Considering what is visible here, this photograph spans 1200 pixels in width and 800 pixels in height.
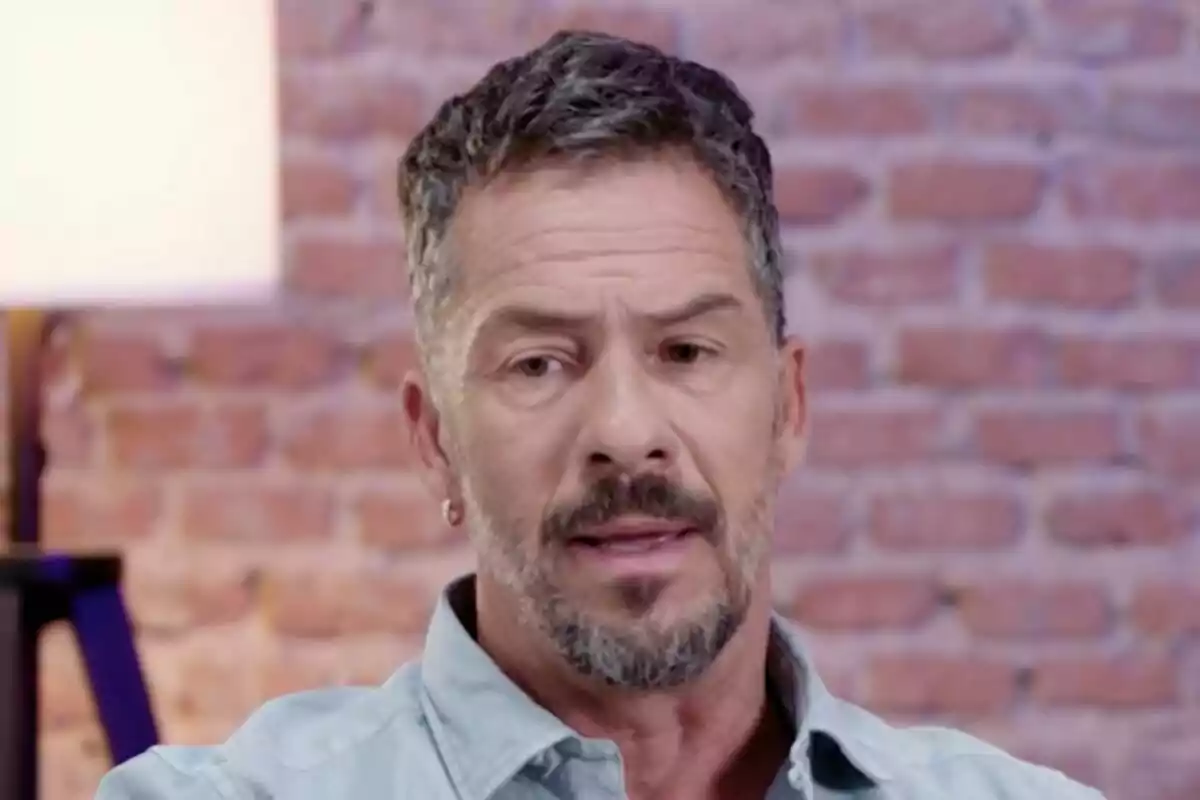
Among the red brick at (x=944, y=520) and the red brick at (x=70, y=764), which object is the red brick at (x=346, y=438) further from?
the red brick at (x=944, y=520)

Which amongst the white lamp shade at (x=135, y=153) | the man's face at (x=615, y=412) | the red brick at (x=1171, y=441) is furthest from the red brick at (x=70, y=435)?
the red brick at (x=1171, y=441)

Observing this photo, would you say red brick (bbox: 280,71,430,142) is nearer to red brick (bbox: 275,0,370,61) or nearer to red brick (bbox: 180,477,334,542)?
red brick (bbox: 275,0,370,61)

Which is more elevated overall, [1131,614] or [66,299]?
[66,299]

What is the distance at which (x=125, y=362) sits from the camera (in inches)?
64.5

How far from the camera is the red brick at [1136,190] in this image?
1.65m

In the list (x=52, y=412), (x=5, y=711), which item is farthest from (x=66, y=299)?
(x=52, y=412)

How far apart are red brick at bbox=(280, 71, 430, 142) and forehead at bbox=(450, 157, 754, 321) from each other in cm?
56

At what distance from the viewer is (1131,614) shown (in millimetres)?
1635

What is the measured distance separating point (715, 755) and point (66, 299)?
68 centimetres

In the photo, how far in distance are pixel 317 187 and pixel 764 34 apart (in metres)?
0.56

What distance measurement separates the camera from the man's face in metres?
1.05

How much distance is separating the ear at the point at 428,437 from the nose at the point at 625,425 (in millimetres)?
167

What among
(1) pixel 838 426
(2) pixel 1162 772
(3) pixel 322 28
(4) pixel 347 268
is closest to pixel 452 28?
(3) pixel 322 28

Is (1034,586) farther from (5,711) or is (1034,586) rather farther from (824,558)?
(5,711)
